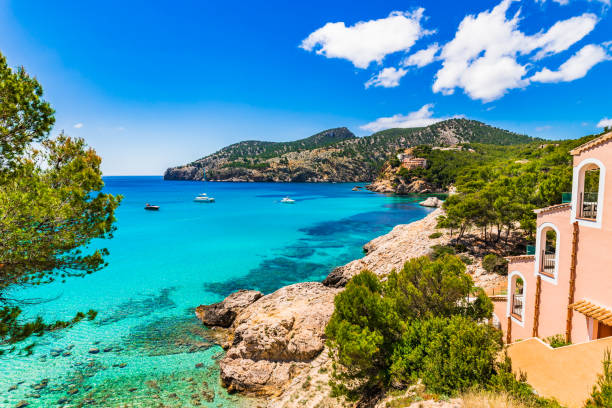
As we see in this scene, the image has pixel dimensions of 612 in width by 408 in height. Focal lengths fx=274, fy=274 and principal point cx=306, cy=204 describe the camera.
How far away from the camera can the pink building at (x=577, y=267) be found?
7531mm

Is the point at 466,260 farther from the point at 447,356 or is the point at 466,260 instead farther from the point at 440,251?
the point at 447,356

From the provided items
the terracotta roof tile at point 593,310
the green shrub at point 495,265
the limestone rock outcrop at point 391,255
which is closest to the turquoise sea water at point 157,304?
the limestone rock outcrop at point 391,255

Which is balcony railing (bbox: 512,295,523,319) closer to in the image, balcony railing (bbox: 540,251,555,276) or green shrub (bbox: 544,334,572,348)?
balcony railing (bbox: 540,251,555,276)

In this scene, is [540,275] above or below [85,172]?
below

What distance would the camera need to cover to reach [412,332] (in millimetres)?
8305

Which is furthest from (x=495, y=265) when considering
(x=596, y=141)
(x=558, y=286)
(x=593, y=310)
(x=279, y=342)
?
(x=279, y=342)

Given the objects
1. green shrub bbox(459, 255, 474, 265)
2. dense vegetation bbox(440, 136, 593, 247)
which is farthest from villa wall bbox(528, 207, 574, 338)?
dense vegetation bbox(440, 136, 593, 247)

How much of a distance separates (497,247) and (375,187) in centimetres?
9856

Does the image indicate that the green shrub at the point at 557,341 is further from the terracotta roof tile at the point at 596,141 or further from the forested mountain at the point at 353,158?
the forested mountain at the point at 353,158

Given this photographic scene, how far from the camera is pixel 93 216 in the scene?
8625 mm

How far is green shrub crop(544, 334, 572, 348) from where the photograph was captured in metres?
8.52

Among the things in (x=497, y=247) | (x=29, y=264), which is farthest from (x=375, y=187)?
(x=29, y=264)

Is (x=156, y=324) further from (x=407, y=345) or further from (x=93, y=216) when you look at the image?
(x=407, y=345)

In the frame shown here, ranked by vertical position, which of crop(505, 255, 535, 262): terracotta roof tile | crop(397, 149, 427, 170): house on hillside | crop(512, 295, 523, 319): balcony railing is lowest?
crop(512, 295, 523, 319): balcony railing
